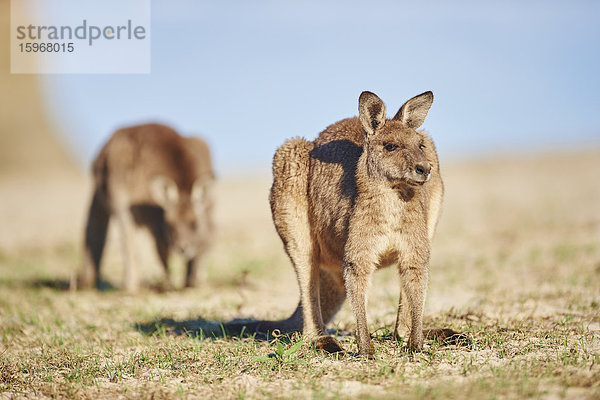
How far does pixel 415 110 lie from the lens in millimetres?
4168

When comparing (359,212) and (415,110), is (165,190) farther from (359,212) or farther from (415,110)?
(415,110)

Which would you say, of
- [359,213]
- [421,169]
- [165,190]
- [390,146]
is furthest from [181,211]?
[421,169]

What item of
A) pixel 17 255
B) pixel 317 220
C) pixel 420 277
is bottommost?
pixel 17 255

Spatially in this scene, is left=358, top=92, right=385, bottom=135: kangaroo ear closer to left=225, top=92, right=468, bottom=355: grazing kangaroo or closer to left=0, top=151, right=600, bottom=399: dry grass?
left=225, top=92, right=468, bottom=355: grazing kangaroo

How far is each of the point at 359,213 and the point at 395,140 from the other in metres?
0.53

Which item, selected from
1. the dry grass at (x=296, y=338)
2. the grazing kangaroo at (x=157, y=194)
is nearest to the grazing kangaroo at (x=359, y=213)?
the dry grass at (x=296, y=338)

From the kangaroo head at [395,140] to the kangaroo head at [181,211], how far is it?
4076 mm

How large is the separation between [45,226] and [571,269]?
11.4 meters

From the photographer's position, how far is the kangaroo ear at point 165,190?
306 inches

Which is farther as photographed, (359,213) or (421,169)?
(359,213)

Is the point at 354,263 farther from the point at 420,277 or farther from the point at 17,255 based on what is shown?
the point at 17,255

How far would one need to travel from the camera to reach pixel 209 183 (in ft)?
26.1

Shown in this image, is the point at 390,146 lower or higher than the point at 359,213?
higher

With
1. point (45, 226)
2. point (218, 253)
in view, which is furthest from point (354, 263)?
point (45, 226)
